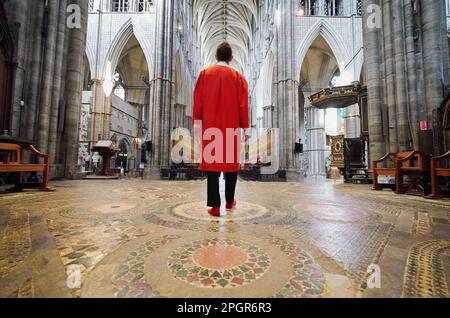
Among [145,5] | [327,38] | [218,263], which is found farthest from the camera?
[145,5]

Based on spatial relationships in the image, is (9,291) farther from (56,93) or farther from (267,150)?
(267,150)

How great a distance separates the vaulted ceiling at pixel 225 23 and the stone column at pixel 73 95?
A: 2179cm

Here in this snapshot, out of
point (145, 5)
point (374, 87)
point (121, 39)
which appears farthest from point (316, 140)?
point (121, 39)

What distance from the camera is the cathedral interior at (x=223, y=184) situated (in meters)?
1.14

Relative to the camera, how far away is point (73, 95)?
7801 millimetres

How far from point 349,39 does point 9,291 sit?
20.8 metres

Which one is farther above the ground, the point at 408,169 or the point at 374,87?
Result: the point at 374,87

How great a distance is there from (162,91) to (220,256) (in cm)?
1393

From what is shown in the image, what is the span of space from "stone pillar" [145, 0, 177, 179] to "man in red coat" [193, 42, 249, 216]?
10767 mm

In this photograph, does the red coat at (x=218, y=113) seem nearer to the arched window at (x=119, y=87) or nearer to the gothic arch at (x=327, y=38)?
the gothic arch at (x=327, y=38)

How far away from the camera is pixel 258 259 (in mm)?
1338

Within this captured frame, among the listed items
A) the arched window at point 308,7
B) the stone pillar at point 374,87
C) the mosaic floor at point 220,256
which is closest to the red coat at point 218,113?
the mosaic floor at point 220,256

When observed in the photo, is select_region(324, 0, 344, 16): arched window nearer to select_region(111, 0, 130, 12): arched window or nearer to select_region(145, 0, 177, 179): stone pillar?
select_region(145, 0, 177, 179): stone pillar

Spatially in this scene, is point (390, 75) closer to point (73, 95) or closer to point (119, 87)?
point (73, 95)
